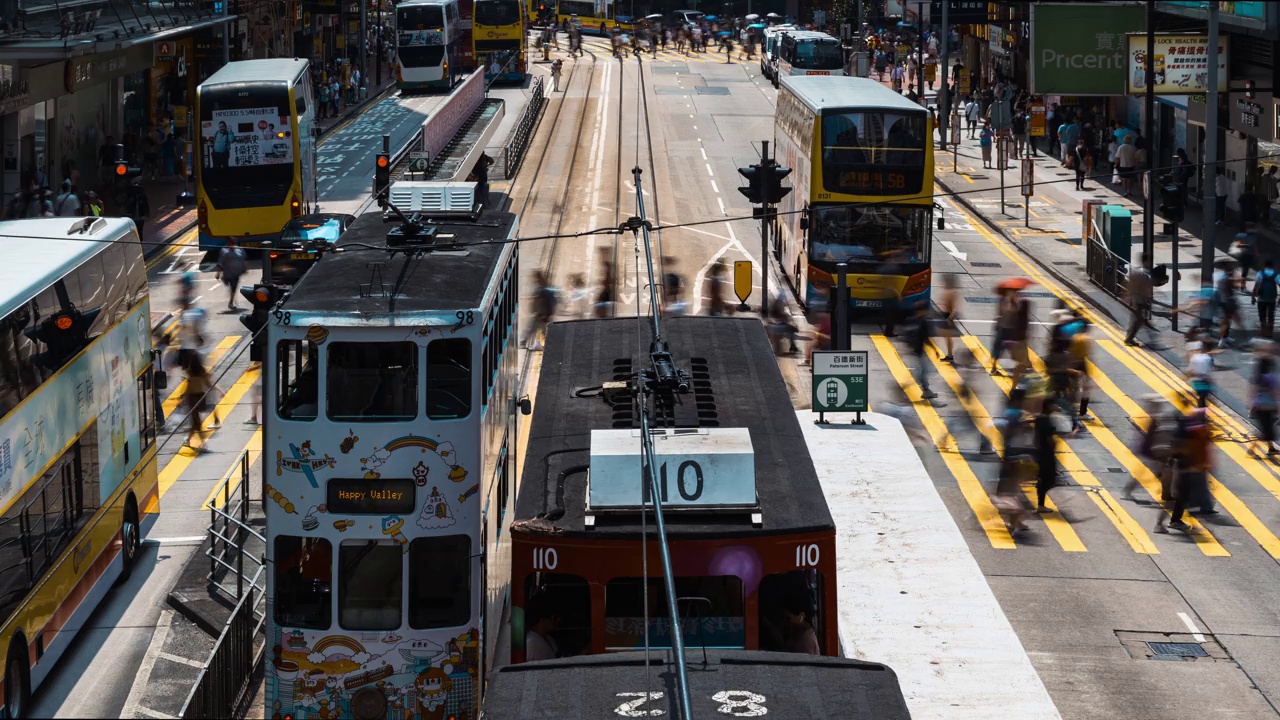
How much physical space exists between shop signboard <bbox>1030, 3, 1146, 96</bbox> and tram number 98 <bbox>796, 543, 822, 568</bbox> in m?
29.6

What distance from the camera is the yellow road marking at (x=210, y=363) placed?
24.5 m

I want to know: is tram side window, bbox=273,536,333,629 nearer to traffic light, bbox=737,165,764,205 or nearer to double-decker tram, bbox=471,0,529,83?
traffic light, bbox=737,165,764,205

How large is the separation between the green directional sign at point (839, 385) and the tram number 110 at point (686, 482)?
35.7 feet

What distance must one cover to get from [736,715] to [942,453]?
47.3 ft

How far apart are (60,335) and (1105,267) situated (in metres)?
22.7

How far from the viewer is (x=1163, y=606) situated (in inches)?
669

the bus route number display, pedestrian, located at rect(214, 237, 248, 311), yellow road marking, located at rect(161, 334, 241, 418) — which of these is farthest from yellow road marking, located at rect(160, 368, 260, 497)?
the bus route number display

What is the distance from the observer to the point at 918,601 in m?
15.3

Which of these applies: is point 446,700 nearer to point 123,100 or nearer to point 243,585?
point 243,585

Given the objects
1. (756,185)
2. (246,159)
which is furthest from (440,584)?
(246,159)

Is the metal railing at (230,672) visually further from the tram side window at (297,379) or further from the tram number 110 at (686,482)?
the tram number 110 at (686,482)

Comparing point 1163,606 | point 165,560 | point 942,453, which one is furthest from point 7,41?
point 1163,606

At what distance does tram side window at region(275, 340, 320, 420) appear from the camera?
40.2ft

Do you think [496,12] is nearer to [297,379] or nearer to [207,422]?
[207,422]
